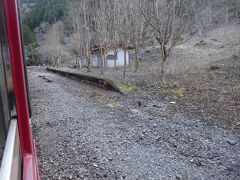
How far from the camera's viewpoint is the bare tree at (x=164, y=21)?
15.2m

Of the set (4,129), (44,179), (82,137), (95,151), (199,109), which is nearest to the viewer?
(4,129)

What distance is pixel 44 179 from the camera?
4785 mm

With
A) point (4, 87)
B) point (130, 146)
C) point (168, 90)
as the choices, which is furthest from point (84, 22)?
point (4, 87)

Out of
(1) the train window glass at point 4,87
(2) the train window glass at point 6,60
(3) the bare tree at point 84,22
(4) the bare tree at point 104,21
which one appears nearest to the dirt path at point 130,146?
(1) the train window glass at point 4,87

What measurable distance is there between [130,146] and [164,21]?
10271mm

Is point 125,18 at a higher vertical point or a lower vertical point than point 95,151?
higher

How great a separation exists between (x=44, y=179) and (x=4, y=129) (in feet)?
8.92

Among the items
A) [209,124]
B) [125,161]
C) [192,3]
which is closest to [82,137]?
[125,161]

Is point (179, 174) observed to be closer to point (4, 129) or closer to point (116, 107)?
point (4, 129)

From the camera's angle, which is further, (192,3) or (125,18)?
(125,18)

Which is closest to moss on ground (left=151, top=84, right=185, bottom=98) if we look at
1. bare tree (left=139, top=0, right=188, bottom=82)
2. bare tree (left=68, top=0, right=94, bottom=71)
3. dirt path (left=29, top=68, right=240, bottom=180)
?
bare tree (left=139, top=0, right=188, bottom=82)

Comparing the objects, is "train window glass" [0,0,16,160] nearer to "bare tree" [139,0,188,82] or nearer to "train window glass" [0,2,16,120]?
"train window glass" [0,2,16,120]

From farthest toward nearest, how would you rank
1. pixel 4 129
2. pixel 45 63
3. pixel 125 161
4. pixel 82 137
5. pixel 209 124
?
pixel 45 63
pixel 209 124
pixel 82 137
pixel 125 161
pixel 4 129

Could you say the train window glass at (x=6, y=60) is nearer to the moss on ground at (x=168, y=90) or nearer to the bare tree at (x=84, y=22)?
the moss on ground at (x=168, y=90)
